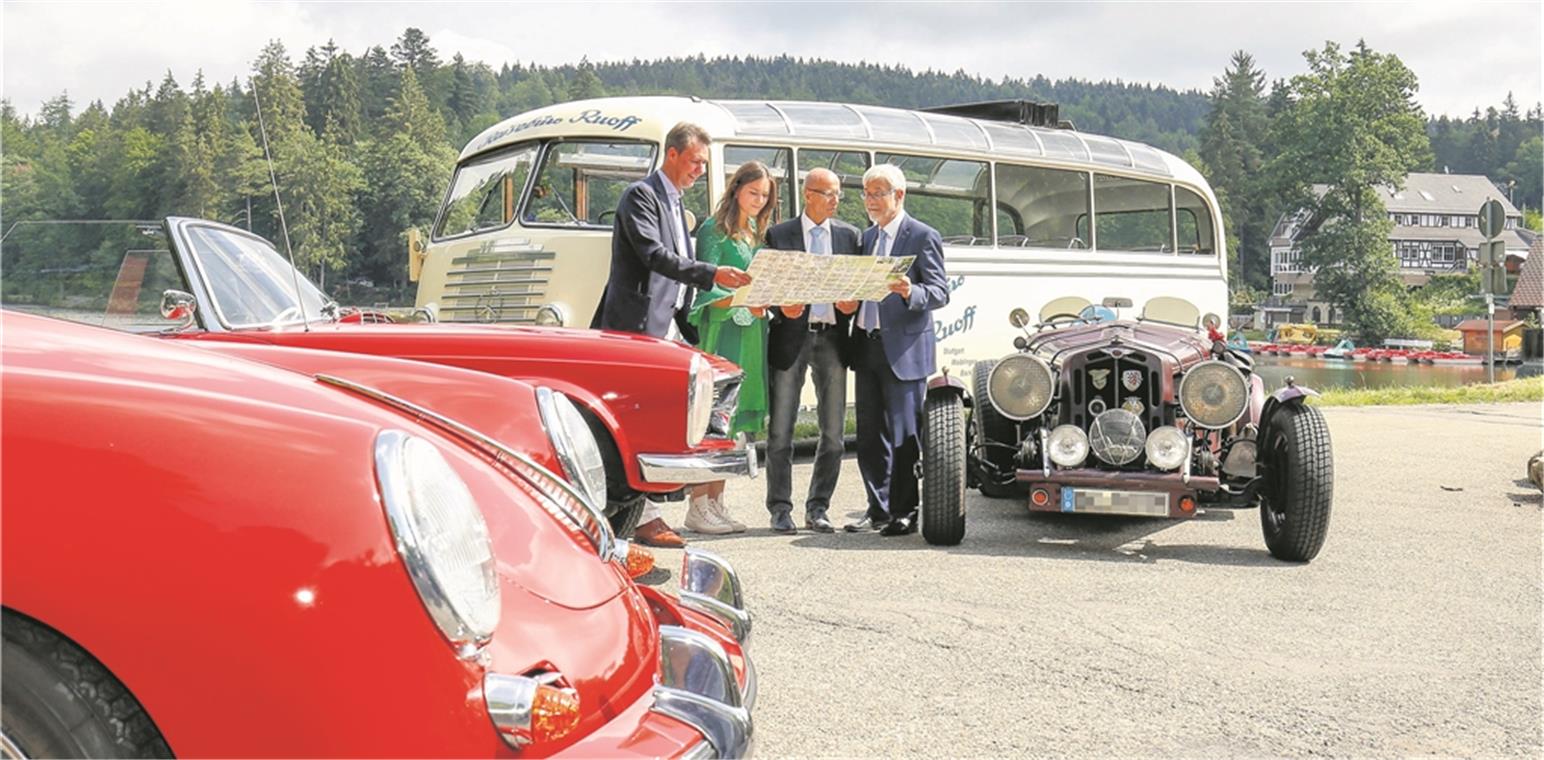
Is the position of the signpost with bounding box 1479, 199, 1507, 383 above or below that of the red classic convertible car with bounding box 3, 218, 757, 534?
above

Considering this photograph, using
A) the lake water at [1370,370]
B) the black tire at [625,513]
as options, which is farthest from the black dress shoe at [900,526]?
the lake water at [1370,370]

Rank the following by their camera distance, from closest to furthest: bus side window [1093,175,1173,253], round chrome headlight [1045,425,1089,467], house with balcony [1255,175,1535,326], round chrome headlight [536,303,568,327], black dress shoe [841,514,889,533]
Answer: round chrome headlight [1045,425,1089,467]
black dress shoe [841,514,889,533]
round chrome headlight [536,303,568,327]
bus side window [1093,175,1173,253]
house with balcony [1255,175,1535,326]

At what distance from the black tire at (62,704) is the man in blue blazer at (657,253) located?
4323 mm

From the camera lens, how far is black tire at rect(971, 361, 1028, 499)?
684 cm

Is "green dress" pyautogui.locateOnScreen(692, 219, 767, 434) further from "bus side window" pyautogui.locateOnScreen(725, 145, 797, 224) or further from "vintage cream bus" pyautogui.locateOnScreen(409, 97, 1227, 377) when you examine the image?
"bus side window" pyautogui.locateOnScreen(725, 145, 797, 224)

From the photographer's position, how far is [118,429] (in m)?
1.75

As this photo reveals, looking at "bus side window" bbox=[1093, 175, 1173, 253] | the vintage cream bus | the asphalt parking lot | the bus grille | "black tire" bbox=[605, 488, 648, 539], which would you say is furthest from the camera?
"bus side window" bbox=[1093, 175, 1173, 253]

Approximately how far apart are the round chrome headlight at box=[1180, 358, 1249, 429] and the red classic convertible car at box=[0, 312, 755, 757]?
4804 millimetres

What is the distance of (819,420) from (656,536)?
1254 mm

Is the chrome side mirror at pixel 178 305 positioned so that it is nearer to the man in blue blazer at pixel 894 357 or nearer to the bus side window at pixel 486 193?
the man in blue blazer at pixel 894 357

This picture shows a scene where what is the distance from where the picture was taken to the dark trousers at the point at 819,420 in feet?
21.8

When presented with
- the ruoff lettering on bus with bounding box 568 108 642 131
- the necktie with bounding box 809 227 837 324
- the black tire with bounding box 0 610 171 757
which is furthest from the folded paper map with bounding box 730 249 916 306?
the ruoff lettering on bus with bounding box 568 108 642 131

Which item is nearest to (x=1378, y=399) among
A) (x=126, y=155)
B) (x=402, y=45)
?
(x=126, y=155)

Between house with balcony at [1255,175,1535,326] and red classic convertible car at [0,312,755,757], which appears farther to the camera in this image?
house with balcony at [1255,175,1535,326]
